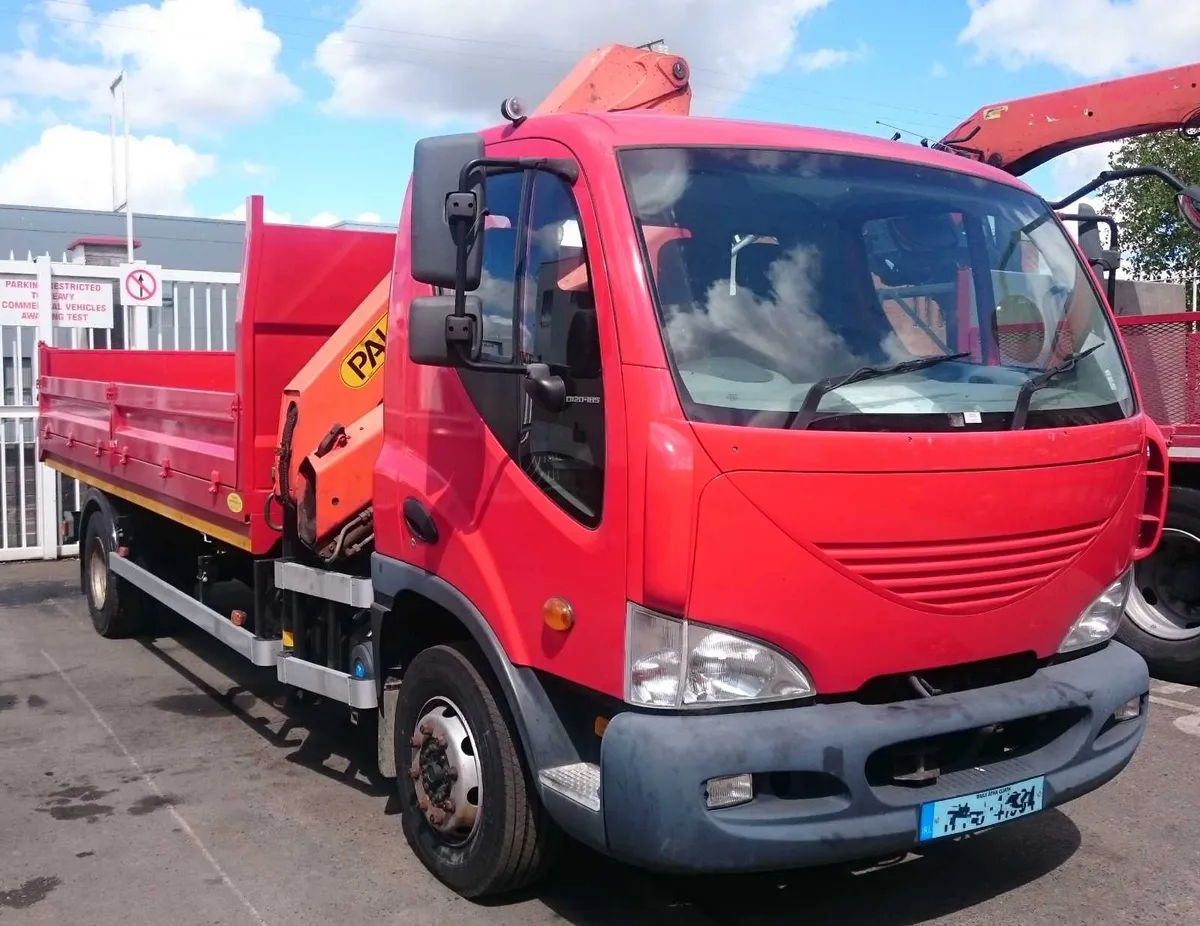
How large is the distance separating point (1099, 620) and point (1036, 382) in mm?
792

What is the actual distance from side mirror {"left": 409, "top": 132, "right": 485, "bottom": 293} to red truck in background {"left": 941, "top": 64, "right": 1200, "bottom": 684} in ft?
12.8

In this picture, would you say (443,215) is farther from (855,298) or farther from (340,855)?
(340,855)

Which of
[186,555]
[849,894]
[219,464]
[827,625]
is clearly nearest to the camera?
[827,625]

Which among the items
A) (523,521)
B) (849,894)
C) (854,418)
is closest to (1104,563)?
(854,418)

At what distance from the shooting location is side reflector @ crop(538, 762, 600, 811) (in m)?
3.09

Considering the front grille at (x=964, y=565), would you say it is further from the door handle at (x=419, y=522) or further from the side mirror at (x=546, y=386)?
the door handle at (x=419, y=522)

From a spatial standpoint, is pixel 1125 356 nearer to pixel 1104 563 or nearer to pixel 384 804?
pixel 1104 563

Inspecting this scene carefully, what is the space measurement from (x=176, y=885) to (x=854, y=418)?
2783mm

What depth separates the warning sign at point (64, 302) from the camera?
1073cm

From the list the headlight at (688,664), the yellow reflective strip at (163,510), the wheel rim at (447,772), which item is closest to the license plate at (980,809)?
the headlight at (688,664)

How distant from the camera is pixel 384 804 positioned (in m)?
4.73

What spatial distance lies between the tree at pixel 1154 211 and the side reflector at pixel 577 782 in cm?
1142

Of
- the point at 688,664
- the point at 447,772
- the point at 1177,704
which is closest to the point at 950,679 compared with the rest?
the point at 688,664

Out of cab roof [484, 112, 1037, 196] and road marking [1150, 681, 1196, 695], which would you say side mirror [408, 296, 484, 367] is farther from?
road marking [1150, 681, 1196, 695]
